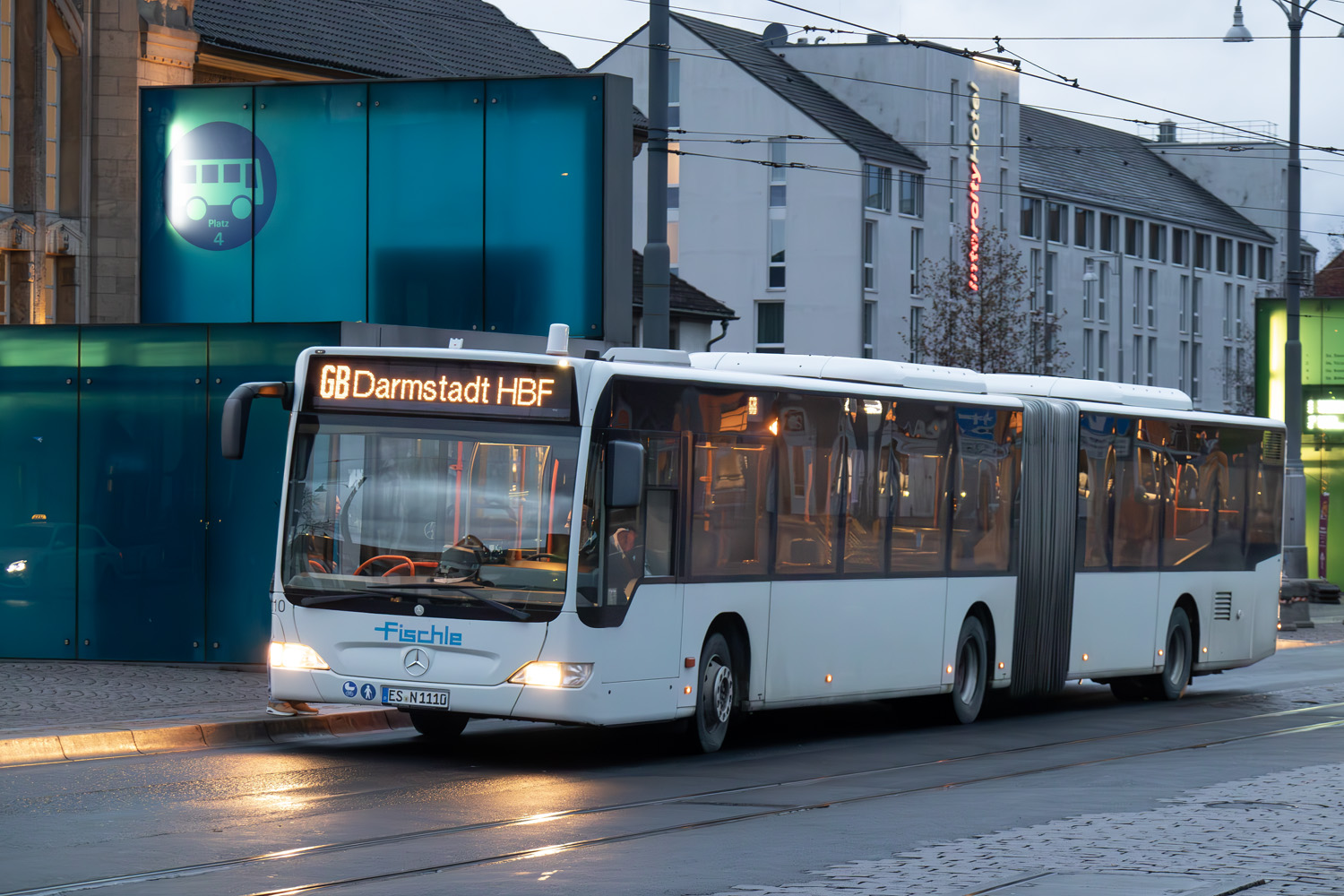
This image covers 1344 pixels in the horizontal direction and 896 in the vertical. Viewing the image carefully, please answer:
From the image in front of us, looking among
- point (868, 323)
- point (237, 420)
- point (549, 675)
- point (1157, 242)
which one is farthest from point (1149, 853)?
point (1157, 242)

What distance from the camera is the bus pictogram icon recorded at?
77.3 feet

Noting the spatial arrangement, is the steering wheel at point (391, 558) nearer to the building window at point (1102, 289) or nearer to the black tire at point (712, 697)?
the black tire at point (712, 697)

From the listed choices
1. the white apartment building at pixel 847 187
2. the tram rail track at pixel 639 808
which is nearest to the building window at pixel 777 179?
the white apartment building at pixel 847 187

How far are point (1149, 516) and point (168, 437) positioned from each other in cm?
935

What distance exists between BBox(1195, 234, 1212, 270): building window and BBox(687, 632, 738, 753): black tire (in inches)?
3248

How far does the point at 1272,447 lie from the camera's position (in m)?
22.5

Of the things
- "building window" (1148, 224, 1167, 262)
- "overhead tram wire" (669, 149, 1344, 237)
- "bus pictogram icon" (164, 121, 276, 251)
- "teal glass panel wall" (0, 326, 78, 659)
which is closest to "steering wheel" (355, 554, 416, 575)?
"teal glass panel wall" (0, 326, 78, 659)

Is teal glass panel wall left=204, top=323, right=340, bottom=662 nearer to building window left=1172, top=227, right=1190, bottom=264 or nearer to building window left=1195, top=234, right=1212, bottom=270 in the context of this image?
building window left=1172, top=227, right=1190, bottom=264

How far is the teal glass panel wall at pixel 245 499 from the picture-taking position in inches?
747

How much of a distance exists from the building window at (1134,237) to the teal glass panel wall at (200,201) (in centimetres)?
6880

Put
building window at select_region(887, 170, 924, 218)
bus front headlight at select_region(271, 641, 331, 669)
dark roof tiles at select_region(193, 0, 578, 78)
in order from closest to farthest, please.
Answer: bus front headlight at select_region(271, 641, 331, 669)
dark roof tiles at select_region(193, 0, 578, 78)
building window at select_region(887, 170, 924, 218)

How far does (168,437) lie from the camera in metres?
19.4

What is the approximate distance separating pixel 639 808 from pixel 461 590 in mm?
2310

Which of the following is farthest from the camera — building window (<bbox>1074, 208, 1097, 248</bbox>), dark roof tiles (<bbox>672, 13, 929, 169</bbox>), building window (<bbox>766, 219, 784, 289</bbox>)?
building window (<bbox>1074, 208, 1097, 248</bbox>)
